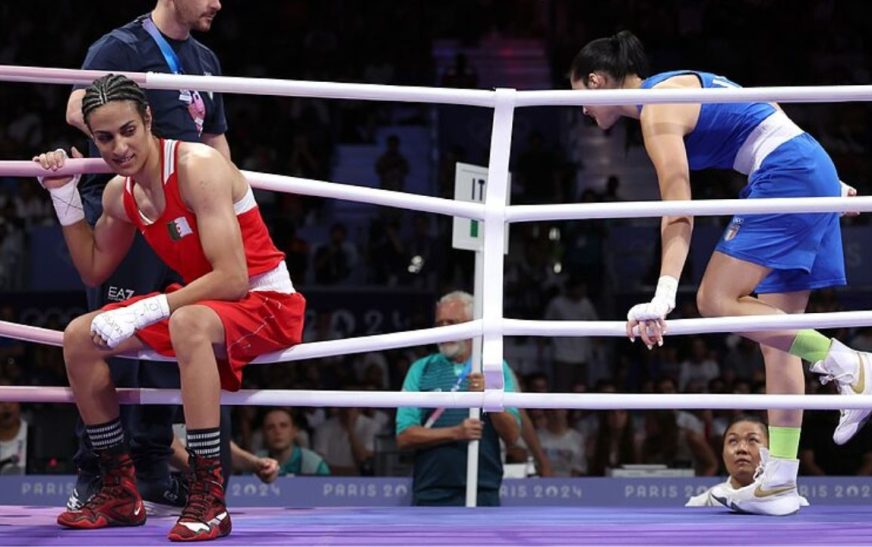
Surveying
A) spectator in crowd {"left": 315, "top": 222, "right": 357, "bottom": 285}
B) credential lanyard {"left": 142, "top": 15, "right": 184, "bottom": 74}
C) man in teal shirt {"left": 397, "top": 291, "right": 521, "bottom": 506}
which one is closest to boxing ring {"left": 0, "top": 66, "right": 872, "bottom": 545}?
credential lanyard {"left": 142, "top": 15, "right": 184, "bottom": 74}

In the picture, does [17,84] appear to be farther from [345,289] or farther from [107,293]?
[107,293]

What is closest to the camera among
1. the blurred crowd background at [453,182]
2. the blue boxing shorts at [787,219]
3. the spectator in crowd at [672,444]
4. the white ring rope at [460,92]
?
the white ring rope at [460,92]

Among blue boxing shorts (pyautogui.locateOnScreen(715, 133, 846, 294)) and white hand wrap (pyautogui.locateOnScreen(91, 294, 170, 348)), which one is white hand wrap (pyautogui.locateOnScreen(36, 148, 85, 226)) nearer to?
white hand wrap (pyautogui.locateOnScreen(91, 294, 170, 348))

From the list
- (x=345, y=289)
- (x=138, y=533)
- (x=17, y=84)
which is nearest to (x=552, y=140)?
(x=345, y=289)

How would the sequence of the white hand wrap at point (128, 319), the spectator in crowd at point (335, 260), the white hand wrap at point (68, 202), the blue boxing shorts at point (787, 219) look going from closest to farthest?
the white hand wrap at point (128, 319), the white hand wrap at point (68, 202), the blue boxing shorts at point (787, 219), the spectator in crowd at point (335, 260)

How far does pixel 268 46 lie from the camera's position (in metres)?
13.9

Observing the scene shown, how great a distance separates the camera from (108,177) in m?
3.95

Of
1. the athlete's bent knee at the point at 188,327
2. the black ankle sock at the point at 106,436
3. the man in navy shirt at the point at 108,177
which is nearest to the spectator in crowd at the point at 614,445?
the man in navy shirt at the point at 108,177

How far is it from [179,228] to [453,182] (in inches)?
333

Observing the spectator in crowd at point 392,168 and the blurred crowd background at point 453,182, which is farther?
the spectator in crowd at point 392,168

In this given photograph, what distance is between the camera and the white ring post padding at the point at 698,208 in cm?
327

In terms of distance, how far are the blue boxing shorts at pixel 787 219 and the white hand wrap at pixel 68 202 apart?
1.84m

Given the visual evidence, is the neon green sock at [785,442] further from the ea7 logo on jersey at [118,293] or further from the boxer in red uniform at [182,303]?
the ea7 logo on jersey at [118,293]

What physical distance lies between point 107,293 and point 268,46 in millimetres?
10422
